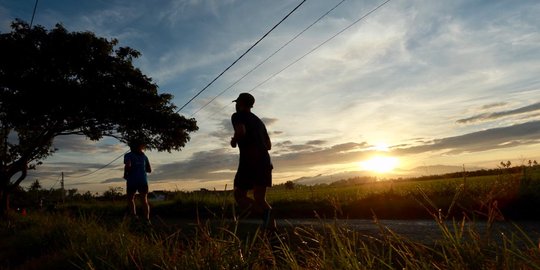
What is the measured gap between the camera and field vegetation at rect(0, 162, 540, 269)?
1.92m

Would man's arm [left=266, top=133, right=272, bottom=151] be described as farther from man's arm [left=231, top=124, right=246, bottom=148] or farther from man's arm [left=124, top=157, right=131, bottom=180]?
man's arm [left=124, top=157, right=131, bottom=180]

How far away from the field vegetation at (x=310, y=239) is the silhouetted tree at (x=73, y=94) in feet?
14.0

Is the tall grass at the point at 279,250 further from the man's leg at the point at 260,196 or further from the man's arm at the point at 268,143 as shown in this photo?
the man's arm at the point at 268,143

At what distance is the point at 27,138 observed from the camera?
21938 mm

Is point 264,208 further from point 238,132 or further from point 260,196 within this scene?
point 238,132

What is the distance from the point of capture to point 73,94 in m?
16.9

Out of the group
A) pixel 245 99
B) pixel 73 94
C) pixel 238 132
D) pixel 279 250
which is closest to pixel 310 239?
pixel 279 250

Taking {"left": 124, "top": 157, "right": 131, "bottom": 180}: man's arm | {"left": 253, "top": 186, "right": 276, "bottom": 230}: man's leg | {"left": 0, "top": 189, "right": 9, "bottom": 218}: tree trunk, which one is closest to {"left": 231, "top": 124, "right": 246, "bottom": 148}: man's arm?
{"left": 253, "top": 186, "right": 276, "bottom": 230}: man's leg

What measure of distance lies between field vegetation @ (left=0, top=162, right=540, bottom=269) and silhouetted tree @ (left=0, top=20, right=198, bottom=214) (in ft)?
14.0

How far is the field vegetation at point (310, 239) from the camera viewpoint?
6.30 feet

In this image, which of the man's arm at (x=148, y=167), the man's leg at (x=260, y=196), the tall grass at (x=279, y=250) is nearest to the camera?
the tall grass at (x=279, y=250)

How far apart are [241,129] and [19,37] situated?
1524 centimetres

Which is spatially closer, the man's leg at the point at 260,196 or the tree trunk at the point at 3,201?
the man's leg at the point at 260,196

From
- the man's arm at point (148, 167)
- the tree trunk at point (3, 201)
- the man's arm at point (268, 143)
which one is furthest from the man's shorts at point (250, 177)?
the tree trunk at point (3, 201)
